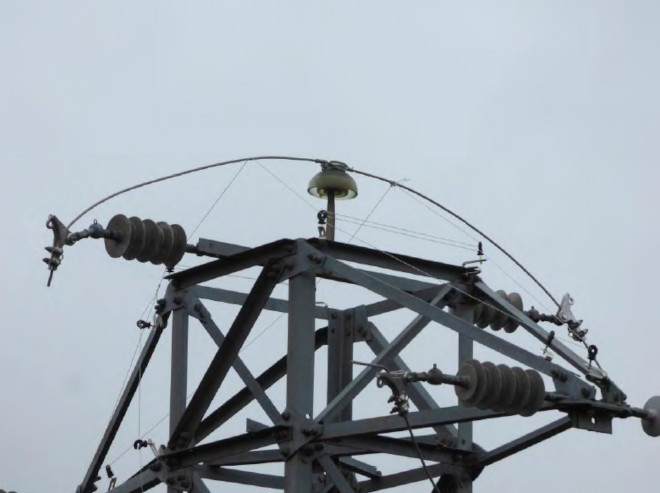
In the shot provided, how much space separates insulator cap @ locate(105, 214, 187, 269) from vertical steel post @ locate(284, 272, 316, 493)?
7.35ft

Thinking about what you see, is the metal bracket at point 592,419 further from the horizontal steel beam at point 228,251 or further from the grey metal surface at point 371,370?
the horizontal steel beam at point 228,251

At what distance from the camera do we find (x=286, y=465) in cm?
2552

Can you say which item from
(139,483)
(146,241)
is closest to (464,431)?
(139,483)

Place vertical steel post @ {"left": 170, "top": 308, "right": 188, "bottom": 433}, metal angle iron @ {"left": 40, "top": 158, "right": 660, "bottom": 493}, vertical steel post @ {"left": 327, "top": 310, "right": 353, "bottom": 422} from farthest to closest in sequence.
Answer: vertical steel post @ {"left": 170, "top": 308, "right": 188, "bottom": 433} < vertical steel post @ {"left": 327, "top": 310, "right": 353, "bottom": 422} < metal angle iron @ {"left": 40, "top": 158, "right": 660, "bottom": 493}

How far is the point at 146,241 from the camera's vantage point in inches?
1065

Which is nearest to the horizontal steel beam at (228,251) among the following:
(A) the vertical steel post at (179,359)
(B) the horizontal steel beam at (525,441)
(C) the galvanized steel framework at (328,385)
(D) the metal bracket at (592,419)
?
(C) the galvanized steel framework at (328,385)

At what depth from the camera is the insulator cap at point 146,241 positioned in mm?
26797

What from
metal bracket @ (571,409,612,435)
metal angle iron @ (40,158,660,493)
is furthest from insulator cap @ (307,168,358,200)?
metal bracket @ (571,409,612,435)

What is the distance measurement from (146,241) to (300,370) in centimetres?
309

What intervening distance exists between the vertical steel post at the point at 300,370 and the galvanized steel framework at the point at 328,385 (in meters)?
0.02

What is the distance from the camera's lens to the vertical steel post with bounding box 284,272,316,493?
25359 mm

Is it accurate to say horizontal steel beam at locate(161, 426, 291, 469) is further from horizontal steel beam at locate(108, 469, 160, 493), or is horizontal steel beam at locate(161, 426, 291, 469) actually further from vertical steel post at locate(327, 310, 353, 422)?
vertical steel post at locate(327, 310, 353, 422)

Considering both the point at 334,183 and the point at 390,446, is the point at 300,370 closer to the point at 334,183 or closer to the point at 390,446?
the point at 390,446

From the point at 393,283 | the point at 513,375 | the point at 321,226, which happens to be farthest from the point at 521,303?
the point at 513,375
